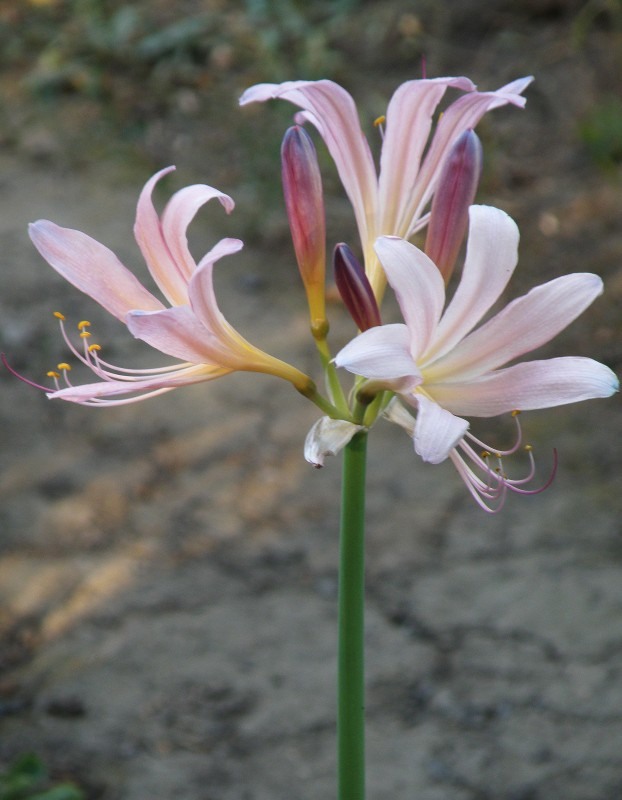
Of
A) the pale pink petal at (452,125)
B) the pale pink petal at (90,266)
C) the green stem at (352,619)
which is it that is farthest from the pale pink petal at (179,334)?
the pale pink petal at (452,125)

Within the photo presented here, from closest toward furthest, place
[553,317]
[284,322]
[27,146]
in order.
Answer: [553,317], [284,322], [27,146]

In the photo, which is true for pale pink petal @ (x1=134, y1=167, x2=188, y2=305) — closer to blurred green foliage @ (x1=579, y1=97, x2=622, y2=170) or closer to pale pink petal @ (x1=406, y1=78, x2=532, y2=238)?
pale pink petal @ (x1=406, y1=78, x2=532, y2=238)

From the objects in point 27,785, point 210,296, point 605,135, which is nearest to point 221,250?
point 210,296

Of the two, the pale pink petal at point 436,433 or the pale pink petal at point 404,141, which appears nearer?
the pale pink petal at point 436,433

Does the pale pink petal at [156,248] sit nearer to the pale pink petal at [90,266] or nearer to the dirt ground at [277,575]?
the pale pink petal at [90,266]

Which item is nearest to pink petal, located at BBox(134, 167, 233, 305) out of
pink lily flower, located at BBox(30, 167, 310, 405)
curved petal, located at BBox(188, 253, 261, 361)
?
pink lily flower, located at BBox(30, 167, 310, 405)

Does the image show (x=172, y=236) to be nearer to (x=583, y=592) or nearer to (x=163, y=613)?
(x=163, y=613)

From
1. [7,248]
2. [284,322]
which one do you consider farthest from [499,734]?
[7,248]

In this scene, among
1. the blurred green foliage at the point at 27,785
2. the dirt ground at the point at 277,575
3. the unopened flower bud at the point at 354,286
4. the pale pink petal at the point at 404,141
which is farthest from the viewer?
the dirt ground at the point at 277,575
